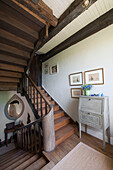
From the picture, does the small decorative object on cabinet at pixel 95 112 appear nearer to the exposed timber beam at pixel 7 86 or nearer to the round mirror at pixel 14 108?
the exposed timber beam at pixel 7 86

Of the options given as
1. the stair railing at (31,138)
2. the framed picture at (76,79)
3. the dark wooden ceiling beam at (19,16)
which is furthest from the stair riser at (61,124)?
the dark wooden ceiling beam at (19,16)

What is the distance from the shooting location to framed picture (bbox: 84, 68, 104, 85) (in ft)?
6.11

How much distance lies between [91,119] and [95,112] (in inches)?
8.1

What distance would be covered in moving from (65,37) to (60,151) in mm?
3091

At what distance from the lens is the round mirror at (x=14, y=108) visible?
3.49 m

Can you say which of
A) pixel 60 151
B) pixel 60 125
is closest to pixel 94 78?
pixel 60 125

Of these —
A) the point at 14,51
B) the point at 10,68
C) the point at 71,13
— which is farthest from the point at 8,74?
the point at 71,13

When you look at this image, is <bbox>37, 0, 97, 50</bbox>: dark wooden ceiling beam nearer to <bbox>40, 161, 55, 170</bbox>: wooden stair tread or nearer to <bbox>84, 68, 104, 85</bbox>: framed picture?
<bbox>84, 68, 104, 85</bbox>: framed picture

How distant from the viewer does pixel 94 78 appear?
199 cm

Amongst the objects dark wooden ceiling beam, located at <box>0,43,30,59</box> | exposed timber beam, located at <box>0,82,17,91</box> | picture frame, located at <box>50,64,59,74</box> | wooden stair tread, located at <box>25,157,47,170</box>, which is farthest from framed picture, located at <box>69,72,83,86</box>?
exposed timber beam, located at <box>0,82,17,91</box>

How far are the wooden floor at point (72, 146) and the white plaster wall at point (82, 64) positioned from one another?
20 cm

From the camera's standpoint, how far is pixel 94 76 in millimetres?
1988

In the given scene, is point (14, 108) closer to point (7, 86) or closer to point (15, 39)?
point (7, 86)

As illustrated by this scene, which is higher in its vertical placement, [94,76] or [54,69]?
[54,69]
